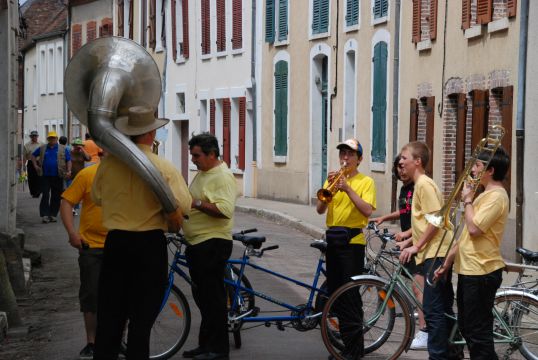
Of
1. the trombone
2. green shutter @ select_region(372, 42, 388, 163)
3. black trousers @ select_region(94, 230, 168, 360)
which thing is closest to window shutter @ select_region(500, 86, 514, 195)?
green shutter @ select_region(372, 42, 388, 163)

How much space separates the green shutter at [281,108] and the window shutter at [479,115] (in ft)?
34.9

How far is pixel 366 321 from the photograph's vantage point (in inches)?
374

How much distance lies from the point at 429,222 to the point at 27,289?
5.95 m

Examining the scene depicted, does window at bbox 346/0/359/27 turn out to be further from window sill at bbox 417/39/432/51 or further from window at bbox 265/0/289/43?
window at bbox 265/0/289/43

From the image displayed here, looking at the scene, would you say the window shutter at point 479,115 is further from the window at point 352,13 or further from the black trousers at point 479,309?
the black trousers at point 479,309

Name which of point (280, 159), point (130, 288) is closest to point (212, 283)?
point (130, 288)

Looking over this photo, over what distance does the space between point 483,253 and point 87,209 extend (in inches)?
117

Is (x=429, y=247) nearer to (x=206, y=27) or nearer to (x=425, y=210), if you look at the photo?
(x=425, y=210)

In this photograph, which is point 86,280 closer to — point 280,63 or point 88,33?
point 280,63

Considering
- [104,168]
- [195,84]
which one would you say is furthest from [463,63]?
[195,84]

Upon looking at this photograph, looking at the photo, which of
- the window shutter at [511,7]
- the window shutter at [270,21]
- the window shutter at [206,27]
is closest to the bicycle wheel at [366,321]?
the window shutter at [511,7]

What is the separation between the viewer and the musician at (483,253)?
8.17 metres

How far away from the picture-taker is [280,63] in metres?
31.1

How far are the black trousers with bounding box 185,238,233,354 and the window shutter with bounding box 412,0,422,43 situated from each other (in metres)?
14.3
